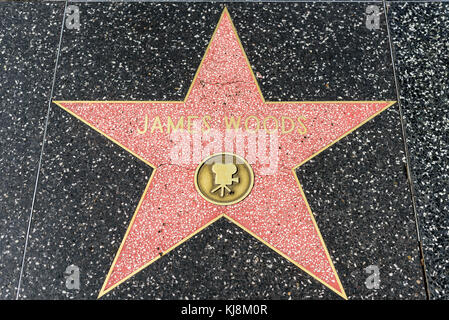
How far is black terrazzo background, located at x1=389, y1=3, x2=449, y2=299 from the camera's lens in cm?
156

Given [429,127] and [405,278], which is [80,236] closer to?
[405,278]

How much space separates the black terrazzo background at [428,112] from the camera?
1.56m

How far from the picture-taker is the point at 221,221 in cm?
159

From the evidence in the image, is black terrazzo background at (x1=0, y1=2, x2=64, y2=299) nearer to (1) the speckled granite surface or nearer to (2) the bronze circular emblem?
(1) the speckled granite surface

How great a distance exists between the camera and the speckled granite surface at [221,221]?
1520mm

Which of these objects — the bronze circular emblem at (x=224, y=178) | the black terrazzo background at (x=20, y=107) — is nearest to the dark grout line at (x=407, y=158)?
the bronze circular emblem at (x=224, y=178)

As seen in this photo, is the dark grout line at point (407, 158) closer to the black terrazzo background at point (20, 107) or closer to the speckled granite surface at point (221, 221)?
the speckled granite surface at point (221, 221)

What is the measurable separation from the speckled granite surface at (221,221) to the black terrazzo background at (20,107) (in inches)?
2.6

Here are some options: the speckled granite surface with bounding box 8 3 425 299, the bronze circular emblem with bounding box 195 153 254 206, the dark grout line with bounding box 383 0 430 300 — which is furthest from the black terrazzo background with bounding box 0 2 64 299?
the dark grout line with bounding box 383 0 430 300

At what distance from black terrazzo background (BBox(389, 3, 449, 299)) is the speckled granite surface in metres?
0.07

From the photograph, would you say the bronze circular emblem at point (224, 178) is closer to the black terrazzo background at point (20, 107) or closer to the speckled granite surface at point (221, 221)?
the speckled granite surface at point (221, 221)

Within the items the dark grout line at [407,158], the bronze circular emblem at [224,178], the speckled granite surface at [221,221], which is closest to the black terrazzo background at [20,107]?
the speckled granite surface at [221,221]

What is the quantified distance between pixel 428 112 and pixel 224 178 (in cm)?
104
